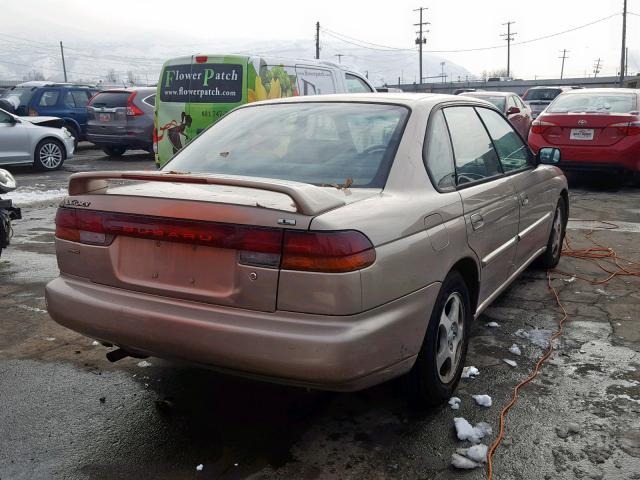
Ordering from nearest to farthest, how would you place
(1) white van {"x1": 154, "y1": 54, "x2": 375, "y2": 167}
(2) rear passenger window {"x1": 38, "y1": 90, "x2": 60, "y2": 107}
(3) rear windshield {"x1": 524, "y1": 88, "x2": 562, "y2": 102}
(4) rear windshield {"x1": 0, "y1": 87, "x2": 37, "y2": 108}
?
(1) white van {"x1": 154, "y1": 54, "x2": 375, "y2": 167} < (4) rear windshield {"x1": 0, "y1": 87, "x2": 37, "y2": 108} < (2) rear passenger window {"x1": 38, "y1": 90, "x2": 60, "y2": 107} < (3) rear windshield {"x1": 524, "y1": 88, "x2": 562, "y2": 102}

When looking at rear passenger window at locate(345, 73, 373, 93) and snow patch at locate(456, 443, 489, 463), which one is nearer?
snow patch at locate(456, 443, 489, 463)

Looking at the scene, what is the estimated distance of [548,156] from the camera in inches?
187

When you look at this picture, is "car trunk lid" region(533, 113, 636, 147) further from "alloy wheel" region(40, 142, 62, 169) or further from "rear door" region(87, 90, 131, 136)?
"alloy wheel" region(40, 142, 62, 169)

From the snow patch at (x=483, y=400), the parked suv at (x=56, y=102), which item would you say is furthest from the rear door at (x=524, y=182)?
the parked suv at (x=56, y=102)

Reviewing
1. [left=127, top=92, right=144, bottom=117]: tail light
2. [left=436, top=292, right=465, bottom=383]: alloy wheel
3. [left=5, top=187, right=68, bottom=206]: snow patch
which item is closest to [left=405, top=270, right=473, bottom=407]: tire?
[left=436, top=292, right=465, bottom=383]: alloy wheel

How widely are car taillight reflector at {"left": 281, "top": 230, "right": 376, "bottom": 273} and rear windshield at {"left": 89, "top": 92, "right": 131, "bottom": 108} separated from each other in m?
13.5

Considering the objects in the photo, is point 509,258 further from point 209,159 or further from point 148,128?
point 148,128

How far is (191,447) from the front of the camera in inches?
110

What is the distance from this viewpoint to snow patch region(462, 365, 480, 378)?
138 inches

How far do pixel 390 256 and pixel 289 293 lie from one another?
0.45 m

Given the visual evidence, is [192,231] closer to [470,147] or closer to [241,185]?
[241,185]

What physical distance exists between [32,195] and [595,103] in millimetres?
9280

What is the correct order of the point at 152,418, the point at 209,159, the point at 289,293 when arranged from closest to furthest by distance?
the point at 289,293 → the point at 152,418 → the point at 209,159

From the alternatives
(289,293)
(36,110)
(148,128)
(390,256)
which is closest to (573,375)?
(390,256)
